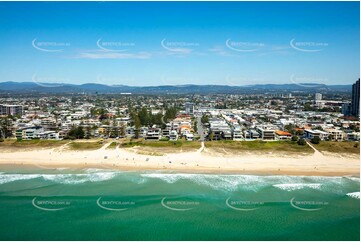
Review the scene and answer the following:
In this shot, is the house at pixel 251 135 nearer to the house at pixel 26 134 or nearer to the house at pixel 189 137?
the house at pixel 189 137

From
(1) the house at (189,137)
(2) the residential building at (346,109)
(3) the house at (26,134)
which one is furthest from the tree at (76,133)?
(2) the residential building at (346,109)

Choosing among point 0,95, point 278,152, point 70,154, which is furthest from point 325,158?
point 0,95

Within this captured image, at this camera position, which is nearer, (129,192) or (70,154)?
(129,192)

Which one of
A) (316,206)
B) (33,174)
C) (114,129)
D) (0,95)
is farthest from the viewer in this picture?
(0,95)

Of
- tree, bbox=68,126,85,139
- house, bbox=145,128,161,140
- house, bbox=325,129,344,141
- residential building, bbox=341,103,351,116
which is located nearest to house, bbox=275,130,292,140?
house, bbox=325,129,344,141

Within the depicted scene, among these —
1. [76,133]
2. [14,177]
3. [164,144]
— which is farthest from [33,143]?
[164,144]

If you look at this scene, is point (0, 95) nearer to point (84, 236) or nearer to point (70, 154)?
point (70, 154)
